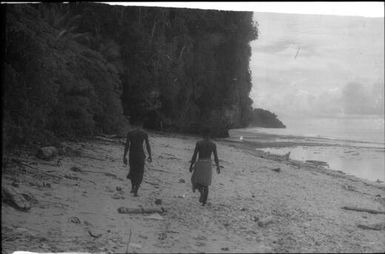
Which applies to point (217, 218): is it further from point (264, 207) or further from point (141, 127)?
point (141, 127)

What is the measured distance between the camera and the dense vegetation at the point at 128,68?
4156 millimetres

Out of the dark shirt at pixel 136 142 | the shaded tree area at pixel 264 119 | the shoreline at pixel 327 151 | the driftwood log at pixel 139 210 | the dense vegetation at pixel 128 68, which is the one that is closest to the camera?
the driftwood log at pixel 139 210

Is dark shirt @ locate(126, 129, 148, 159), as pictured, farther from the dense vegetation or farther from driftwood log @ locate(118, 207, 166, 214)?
driftwood log @ locate(118, 207, 166, 214)

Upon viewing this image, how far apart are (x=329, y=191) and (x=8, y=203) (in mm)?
3066

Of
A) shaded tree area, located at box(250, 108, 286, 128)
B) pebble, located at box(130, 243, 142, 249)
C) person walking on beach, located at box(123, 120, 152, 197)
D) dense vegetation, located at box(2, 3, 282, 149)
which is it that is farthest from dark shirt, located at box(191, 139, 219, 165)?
pebble, located at box(130, 243, 142, 249)

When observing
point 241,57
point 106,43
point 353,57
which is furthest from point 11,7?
point 353,57

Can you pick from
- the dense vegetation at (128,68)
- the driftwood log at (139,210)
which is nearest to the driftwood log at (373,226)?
the dense vegetation at (128,68)

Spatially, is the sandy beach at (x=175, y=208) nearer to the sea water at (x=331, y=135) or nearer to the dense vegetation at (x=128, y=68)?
the dense vegetation at (x=128, y=68)

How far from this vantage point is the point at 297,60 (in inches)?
163

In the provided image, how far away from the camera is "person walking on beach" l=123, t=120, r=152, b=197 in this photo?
159 inches

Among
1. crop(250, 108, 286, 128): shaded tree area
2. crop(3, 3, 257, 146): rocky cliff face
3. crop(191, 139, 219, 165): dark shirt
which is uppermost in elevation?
crop(3, 3, 257, 146): rocky cliff face

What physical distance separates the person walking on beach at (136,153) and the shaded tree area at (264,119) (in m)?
1.22

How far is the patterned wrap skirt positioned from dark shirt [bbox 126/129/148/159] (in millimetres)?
574

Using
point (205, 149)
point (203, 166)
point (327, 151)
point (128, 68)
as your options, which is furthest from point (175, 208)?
point (327, 151)
